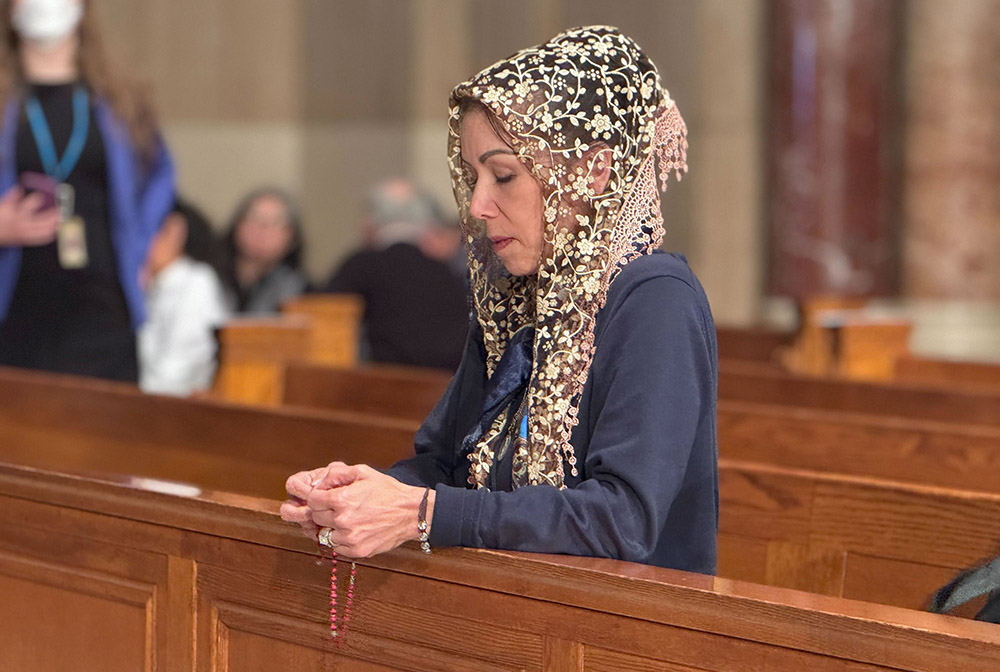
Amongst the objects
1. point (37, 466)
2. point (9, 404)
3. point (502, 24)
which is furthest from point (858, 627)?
point (502, 24)

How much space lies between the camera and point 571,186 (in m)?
1.90

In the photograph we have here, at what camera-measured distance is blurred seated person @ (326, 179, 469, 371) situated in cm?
617

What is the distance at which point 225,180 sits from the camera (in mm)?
9734

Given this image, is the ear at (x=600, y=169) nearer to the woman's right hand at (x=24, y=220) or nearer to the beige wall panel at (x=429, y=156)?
the woman's right hand at (x=24, y=220)

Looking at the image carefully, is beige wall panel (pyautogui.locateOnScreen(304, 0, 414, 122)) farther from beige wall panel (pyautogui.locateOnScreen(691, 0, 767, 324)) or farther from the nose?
the nose

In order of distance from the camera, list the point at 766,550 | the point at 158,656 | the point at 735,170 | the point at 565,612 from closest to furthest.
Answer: the point at 565,612, the point at 158,656, the point at 766,550, the point at 735,170

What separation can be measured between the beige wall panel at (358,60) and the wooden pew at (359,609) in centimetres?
790

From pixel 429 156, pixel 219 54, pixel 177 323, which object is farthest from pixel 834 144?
pixel 219 54

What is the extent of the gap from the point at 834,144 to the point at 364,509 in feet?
22.3

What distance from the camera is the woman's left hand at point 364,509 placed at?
169 centimetres

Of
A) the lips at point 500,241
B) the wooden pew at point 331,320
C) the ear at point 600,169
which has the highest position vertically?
the ear at point 600,169

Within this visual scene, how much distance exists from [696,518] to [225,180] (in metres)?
8.32

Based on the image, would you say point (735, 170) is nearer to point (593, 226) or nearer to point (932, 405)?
point (932, 405)

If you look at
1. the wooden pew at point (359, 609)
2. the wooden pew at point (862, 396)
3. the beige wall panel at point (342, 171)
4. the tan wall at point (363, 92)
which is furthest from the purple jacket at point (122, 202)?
the beige wall panel at point (342, 171)
